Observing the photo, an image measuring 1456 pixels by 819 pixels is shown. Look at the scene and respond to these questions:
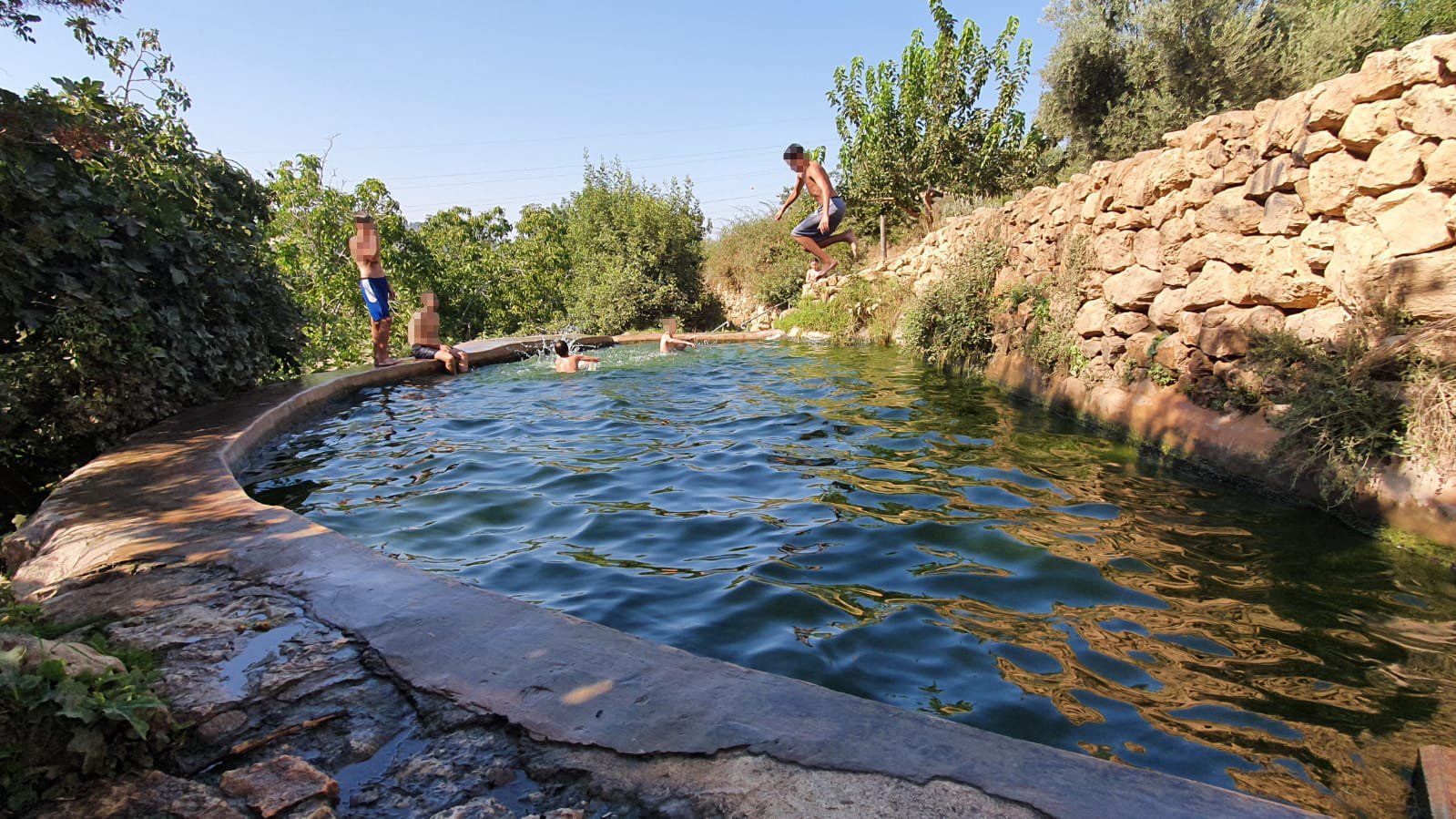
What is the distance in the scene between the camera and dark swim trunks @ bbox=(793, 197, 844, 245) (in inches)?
395

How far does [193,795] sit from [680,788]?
103 centimetres

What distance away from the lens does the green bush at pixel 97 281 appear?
14.9ft

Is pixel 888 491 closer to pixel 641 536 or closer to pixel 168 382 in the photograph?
pixel 641 536

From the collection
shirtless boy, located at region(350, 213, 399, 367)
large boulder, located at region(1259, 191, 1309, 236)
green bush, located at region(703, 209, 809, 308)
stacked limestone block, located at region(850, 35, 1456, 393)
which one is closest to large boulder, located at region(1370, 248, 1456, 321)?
stacked limestone block, located at region(850, 35, 1456, 393)

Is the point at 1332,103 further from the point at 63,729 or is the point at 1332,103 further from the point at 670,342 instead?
the point at 670,342

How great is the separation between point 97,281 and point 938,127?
55.3 feet

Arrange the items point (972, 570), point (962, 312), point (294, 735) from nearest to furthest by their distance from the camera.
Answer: point (294, 735), point (972, 570), point (962, 312)

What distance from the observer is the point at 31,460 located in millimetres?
4820

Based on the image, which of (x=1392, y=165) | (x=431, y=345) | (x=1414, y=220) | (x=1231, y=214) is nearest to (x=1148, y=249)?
(x=1231, y=214)

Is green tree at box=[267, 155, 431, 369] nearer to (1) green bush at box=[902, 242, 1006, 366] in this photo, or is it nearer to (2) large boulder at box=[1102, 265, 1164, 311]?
(1) green bush at box=[902, 242, 1006, 366]

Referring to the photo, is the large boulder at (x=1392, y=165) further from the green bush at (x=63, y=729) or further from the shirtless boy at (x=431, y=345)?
the shirtless boy at (x=431, y=345)

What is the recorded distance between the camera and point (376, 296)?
9758mm

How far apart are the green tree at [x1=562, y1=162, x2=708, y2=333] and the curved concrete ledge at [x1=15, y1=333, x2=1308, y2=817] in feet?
48.9

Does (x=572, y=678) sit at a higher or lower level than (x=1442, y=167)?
lower
